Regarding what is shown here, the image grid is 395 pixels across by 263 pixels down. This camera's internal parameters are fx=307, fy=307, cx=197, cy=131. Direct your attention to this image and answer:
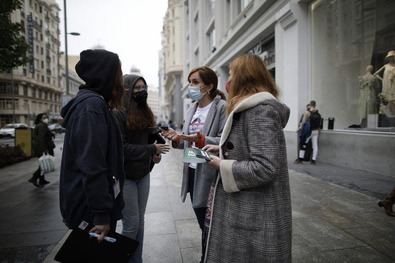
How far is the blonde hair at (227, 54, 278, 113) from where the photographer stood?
187 cm

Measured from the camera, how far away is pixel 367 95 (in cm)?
902

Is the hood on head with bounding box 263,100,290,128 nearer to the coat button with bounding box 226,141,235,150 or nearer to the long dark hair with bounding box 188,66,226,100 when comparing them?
the coat button with bounding box 226,141,235,150

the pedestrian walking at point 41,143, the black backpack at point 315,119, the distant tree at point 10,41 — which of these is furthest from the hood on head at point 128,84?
the distant tree at point 10,41

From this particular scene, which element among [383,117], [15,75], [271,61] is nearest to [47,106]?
[15,75]

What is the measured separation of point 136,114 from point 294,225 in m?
2.83

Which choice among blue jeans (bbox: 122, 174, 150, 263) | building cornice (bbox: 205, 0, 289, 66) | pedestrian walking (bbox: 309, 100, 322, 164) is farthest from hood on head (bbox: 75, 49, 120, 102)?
building cornice (bbox: 205, 0, 289, 66)

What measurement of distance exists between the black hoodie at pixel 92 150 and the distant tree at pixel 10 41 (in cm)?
918

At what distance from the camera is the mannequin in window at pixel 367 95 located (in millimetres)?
8828

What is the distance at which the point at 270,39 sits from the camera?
1396cm

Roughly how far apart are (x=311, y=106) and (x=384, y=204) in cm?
562

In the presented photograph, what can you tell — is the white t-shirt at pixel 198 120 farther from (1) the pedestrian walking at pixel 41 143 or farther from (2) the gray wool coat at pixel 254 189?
(1) the pedestrian walking at pixel 41 143

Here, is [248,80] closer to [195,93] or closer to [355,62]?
[195,93]

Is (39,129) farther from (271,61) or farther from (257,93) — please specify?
(271,61)

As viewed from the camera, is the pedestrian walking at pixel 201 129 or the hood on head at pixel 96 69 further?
the pedestrian walking at pixel 201 129
